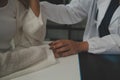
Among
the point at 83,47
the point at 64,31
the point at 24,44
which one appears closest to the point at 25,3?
the point at 24,44

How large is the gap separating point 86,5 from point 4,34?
0.60 metres

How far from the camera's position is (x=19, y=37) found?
85 centimetres

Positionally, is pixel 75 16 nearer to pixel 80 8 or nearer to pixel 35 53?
pixel 80 8

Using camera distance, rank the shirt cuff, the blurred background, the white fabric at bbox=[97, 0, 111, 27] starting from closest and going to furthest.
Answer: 1. the shirt cuff
2. the white fabric at bbox=[97, 0, 111, 27]
3. the blurred background

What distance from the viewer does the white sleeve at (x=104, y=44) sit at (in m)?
0.86

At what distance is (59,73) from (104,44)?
0.30 meters

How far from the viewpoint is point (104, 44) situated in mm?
889

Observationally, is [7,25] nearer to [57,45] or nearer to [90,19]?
[57,45]

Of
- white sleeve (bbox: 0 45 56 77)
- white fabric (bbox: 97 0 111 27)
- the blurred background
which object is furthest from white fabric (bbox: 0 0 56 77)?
the blurred background

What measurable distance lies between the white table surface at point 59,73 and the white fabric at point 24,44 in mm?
33

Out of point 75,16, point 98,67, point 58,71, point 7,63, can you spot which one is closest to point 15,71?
point 7,63

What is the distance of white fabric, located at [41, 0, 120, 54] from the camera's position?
34.4 inches

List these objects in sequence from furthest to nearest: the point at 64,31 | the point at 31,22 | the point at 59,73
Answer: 1. the point at 64,31
2. the point at 31,22
3. the point at 59,73

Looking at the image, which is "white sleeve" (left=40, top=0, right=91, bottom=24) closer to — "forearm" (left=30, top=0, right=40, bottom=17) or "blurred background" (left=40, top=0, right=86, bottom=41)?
"forearm" (left=30, top=0, right=40, bottom=17)
